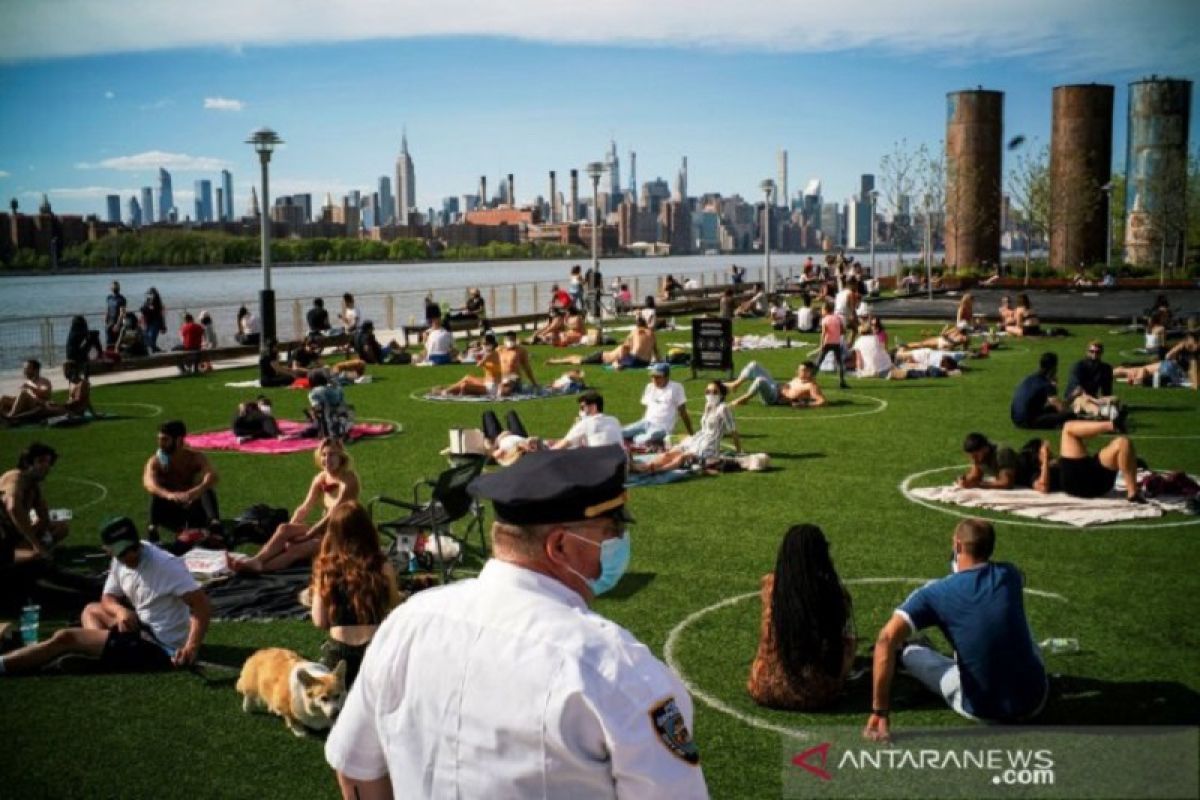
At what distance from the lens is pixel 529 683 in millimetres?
2547

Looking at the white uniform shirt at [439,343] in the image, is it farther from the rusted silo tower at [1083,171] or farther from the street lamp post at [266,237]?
the rusted silo tower at [1083,171]

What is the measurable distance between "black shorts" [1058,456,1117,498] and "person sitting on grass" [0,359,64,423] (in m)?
17.2

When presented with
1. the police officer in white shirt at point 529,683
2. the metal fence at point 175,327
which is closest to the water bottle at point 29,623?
the police officer in white shirt at point 529,683

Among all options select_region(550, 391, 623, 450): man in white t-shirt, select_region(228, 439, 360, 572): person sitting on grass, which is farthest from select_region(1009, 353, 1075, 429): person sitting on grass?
select_region(228, 439, 360, 572): person sitting on grass

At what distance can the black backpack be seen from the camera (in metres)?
12.1

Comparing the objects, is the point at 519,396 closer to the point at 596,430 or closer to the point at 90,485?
the point at 596,430

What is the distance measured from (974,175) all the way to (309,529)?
85182 millimetres

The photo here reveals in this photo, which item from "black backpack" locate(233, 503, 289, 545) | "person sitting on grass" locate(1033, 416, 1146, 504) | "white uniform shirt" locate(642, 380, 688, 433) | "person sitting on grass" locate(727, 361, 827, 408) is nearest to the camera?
"black backpack" locate(233, 503, 289, 545)

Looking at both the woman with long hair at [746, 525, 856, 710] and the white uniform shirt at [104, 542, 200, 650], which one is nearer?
the woman with long hair at [746, 525, 856, 710]

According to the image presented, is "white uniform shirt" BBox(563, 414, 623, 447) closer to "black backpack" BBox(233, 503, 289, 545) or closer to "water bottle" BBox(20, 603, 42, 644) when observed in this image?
"black backpack" BBox(233, 503, 289, 545)

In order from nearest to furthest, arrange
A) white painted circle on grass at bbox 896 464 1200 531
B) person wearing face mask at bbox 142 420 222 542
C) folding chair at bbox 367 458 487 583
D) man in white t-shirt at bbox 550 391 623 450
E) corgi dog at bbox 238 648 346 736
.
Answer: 1. corgi dog at bbox 238 648 346 736
2. folding chair at bbox 367 458 487 583
3. white painted circle on grass at bbox 896 464 1200 531
4. person wearing face mask at bbox 142 420 222 542
5. man in white t-shirt at bbox 550 391 623 450

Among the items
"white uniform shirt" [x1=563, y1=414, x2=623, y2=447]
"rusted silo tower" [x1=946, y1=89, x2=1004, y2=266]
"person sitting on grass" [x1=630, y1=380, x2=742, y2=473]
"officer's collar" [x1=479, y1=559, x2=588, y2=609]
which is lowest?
"person sitting on grass" [x1=630, y1=380, x2=742, y2=473]

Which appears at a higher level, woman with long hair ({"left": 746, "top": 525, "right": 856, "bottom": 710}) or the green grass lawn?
woman with long hair ({"left": 746, "top": 525, "right": 856, "bottom": 710})

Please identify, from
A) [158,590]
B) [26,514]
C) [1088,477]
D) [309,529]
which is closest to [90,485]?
[26,514]
